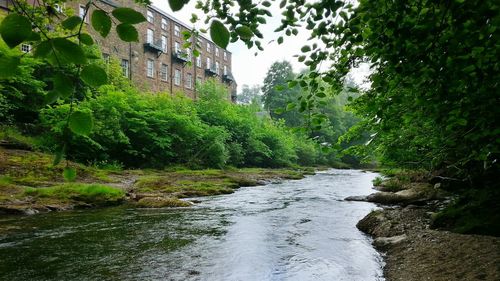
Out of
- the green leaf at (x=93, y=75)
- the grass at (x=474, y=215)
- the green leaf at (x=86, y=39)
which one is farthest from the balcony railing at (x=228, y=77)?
the green leaf at (x=93, y=75)

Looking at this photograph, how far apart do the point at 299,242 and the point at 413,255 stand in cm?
277

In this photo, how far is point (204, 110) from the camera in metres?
38.5

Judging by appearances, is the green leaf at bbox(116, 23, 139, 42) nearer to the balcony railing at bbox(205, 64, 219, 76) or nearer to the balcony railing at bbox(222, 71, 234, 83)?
the balcony railing at bbox(205, 64, 219, 76)

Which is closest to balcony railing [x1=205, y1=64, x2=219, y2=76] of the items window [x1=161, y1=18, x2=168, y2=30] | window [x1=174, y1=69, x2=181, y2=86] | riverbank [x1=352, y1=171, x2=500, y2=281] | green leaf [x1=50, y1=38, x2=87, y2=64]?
window [x1=174, y1=69, x2=181, y2=86]

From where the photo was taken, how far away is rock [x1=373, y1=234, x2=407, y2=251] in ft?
26.5

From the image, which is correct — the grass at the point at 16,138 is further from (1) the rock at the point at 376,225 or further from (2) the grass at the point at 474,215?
(2) the grass at the point at 474,215

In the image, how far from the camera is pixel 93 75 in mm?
1137

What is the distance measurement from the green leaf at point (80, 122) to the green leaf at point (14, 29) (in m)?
0.25

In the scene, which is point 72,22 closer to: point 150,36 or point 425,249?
point 425,249

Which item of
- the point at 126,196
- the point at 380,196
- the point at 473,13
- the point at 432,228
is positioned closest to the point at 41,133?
the point at 126,196

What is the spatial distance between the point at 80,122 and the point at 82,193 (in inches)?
599

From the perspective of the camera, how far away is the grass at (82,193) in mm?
14113

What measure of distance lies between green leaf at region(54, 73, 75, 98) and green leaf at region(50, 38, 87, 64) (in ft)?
0.18

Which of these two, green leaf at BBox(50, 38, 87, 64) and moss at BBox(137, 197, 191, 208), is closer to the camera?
green leaf at BBox(50, 38, 87, 64)
